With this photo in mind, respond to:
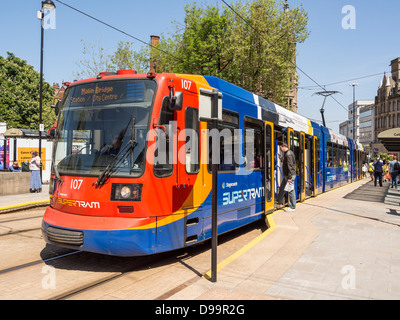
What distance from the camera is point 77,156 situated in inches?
215

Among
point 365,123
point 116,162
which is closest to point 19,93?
point 116,162

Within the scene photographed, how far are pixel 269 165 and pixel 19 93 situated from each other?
39478 mm

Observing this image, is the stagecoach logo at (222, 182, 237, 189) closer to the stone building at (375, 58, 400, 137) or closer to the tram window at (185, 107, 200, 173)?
the tram window at (185, 107, 200, 173)

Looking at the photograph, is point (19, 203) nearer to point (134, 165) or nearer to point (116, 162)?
point (116, 162)

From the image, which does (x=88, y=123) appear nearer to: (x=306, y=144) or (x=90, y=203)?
(x=90, y=203)

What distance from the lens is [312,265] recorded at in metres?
5.34

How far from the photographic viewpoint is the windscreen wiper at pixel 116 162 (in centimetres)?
505

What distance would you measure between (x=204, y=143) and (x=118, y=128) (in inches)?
59.6

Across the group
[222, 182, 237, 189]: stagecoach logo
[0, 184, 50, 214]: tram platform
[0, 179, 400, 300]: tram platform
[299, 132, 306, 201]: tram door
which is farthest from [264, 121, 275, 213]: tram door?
[0, 184, 50, 214]: tram platform

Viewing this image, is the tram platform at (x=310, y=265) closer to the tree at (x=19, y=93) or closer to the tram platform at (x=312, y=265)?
the tram platform at (x=312, y=265)

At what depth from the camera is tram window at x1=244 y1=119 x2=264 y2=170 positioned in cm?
771

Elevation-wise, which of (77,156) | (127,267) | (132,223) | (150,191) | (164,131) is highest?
(164,131)

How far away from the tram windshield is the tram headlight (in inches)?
6.6
